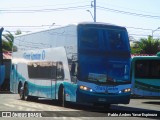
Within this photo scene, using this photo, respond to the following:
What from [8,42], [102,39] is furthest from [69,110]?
[8,42]

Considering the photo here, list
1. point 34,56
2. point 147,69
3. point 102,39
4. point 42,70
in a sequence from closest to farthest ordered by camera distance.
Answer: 1. point 102,39
2. point 42,70
3. point 34,56
4. point 147,69

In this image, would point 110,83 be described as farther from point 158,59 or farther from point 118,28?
point 158,59

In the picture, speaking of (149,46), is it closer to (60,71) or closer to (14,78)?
(14,78)

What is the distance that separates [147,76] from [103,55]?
383 inches

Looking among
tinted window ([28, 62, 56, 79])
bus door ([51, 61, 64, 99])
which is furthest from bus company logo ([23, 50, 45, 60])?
bus door ([51, 61, 64, 99])

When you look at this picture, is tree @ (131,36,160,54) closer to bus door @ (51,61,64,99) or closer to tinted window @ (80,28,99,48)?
bus door @ (51,61,64,99)

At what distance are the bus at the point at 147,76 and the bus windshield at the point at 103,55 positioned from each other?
28.5 feet

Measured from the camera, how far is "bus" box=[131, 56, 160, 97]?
27.5 m

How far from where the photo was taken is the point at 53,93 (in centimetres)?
2183

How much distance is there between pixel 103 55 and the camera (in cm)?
1888

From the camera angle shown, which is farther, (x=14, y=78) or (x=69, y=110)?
(x=14, y=78)

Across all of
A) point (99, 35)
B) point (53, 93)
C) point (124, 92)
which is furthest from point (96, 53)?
point (53, 93)

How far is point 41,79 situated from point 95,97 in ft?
19.6

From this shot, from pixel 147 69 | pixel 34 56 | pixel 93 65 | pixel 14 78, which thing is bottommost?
pixel 14 78
